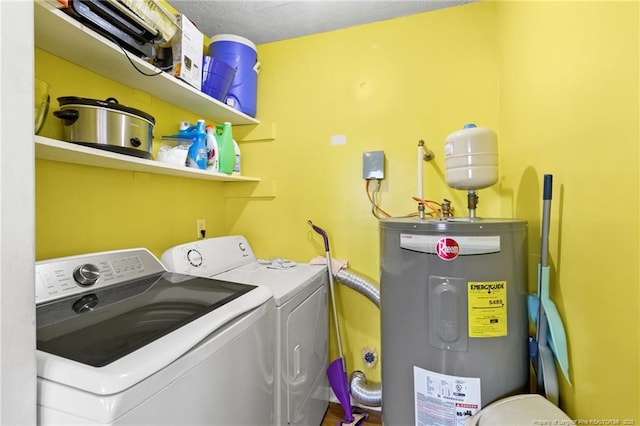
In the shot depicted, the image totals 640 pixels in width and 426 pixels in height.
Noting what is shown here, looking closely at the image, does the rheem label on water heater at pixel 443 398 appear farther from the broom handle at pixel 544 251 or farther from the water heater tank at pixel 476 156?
the water heater tank at pixel 476 156

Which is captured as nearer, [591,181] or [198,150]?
[591,181]

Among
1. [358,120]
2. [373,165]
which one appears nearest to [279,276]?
[373,165]

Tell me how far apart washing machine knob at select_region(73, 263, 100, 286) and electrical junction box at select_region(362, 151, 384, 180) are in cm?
143

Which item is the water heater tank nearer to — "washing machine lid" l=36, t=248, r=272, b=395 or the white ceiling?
"washing machine lid" l=36, t=248, r=272, b=395

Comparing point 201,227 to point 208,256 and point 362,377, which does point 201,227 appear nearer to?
point 208,256

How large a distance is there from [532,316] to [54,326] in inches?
59.5

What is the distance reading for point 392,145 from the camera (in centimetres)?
183

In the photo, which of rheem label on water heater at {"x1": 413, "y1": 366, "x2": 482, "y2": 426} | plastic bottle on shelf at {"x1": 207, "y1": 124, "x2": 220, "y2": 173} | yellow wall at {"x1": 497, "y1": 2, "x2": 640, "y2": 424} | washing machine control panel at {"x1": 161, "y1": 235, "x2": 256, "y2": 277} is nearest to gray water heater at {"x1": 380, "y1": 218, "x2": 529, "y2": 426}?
rheem label on water heater at {"x1": 413, "y1": 366, "x2": 482, "y2": 426}

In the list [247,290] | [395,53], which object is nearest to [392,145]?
[395,53]

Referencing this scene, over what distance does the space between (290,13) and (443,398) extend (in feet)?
7.03

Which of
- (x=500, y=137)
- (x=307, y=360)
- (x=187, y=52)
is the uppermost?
(x=187, y=52)

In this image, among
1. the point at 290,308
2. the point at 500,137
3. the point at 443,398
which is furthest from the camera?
the point at 500,137

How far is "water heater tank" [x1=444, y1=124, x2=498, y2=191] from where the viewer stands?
1091 mm

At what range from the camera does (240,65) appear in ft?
6.11
